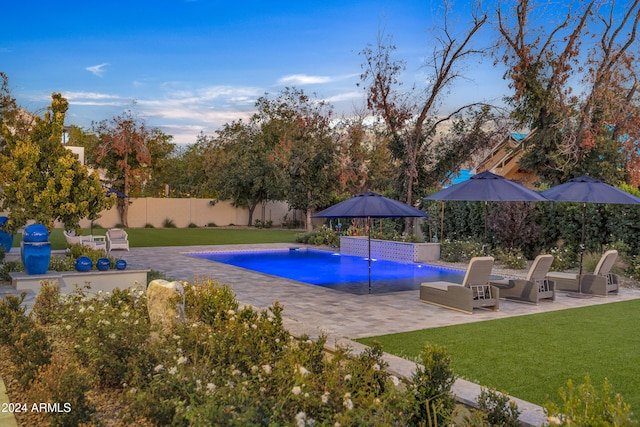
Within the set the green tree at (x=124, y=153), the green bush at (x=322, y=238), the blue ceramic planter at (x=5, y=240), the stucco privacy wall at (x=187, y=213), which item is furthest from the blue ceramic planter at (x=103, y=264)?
the stucco privacy wall at (x=187, y=213)

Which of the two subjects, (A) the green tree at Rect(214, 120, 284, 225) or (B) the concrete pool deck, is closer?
(B) the concrete pool deck

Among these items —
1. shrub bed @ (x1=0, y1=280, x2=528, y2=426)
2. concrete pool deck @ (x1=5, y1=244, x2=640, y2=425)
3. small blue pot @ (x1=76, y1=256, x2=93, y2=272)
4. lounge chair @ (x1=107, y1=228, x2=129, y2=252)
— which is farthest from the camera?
lounge chair @ (x1=107, y1=228, x2=129, y2=252)

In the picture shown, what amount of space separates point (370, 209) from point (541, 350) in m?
4.94

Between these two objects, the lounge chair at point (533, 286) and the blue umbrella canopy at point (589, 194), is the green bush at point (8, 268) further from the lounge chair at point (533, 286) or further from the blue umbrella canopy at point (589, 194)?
the blue umbrella canopy at point (589, 194)

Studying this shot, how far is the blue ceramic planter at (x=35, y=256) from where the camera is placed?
32.3 ft

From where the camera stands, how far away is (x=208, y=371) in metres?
4.74

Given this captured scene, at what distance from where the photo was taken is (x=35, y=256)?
32.4 ft

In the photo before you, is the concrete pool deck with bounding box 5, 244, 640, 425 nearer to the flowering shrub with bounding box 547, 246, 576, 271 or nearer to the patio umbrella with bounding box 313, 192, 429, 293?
the patio umbrella with bounding box 313, 192, 429, 293

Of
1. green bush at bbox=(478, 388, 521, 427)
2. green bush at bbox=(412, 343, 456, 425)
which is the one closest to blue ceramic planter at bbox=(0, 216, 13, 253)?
green bush at bbox=(412, 343, 456, 425)

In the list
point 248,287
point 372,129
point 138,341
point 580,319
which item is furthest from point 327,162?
point 138,341

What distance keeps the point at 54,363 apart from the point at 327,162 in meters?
25.1

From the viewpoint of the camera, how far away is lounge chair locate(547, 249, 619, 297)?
10859mm

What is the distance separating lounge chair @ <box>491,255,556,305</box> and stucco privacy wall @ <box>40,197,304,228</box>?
27311 mm

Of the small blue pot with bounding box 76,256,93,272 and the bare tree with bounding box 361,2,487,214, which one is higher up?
the bare tree with bounding box 361,2,487,214
